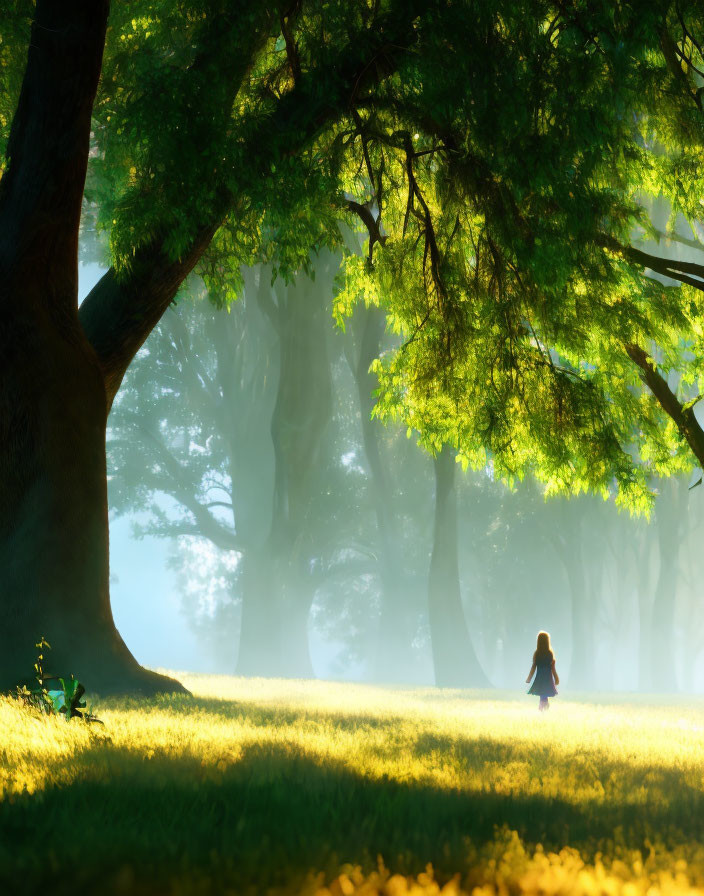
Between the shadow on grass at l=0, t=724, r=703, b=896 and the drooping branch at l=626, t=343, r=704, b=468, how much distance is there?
790 centimetres

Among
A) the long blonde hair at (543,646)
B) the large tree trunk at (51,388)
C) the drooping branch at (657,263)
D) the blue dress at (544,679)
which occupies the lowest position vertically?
the blue dress at (544,679)

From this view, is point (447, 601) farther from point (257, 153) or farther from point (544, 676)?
point (257, 153)

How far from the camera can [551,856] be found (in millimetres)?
3574

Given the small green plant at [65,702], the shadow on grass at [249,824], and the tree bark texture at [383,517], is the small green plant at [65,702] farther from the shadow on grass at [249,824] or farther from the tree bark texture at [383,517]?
the tree bark texture at [383,517]

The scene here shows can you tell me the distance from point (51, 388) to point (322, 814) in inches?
296

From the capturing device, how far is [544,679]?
1728 cm

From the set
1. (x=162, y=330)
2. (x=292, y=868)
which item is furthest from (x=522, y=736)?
(x=162, y=330)

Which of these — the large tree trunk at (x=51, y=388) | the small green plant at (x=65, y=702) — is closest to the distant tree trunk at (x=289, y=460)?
the large tree trunk at (x=51, y=388)

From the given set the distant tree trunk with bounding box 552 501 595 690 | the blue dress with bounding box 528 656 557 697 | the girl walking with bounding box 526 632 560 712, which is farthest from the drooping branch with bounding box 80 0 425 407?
the distant tree trunk with bounding box 552 501 595 690

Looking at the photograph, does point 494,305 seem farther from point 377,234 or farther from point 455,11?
point 455,11

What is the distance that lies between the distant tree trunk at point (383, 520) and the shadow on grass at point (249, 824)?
2336 centimetres

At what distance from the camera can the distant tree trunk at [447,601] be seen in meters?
30.1

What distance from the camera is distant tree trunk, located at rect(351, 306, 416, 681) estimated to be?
103 feet

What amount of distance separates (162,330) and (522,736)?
1248 inches
